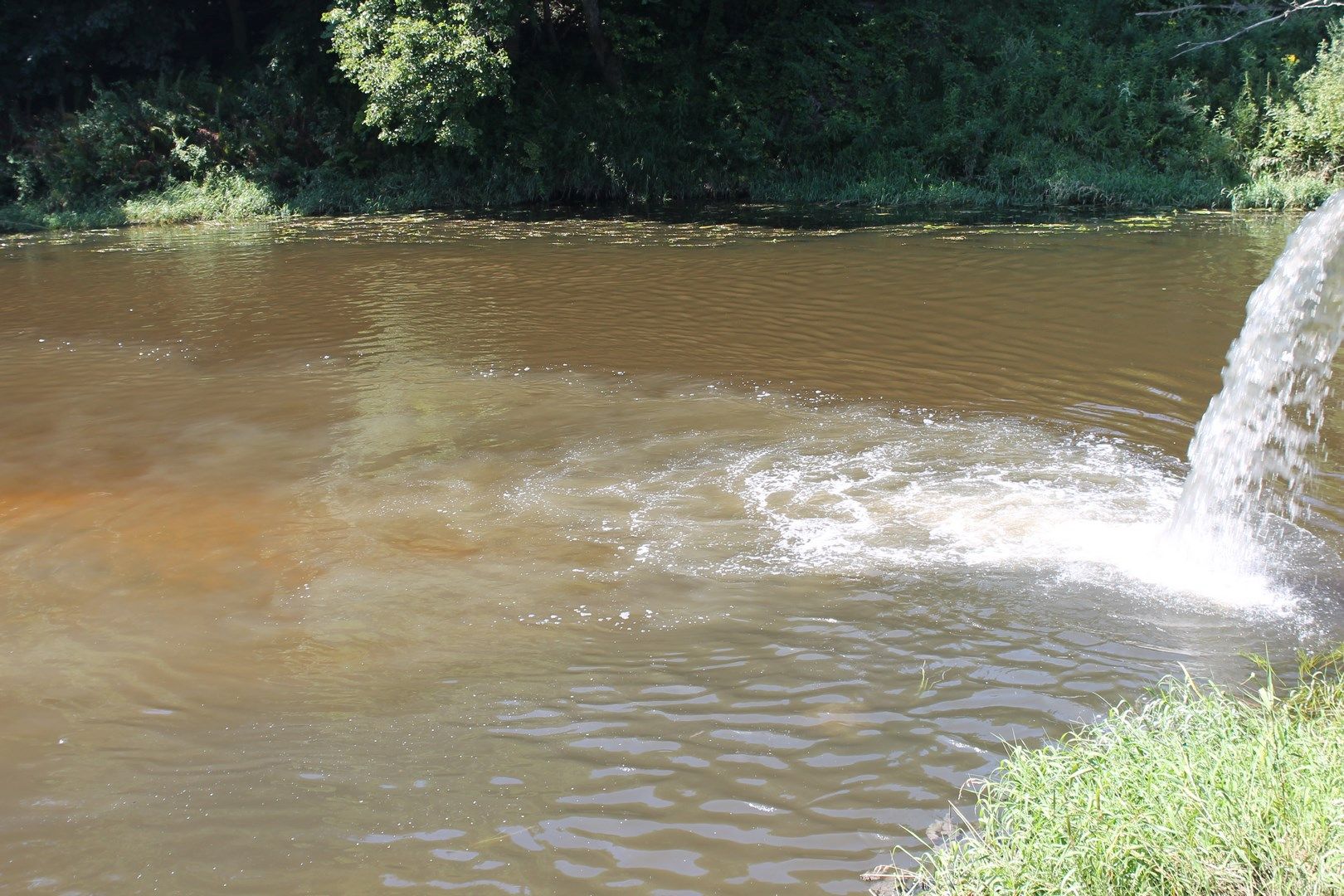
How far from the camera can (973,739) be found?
14.0 feet

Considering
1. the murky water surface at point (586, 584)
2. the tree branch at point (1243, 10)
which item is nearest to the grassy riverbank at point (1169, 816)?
the murky water surface at point (586, 584)

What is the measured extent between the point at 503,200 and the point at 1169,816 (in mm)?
21667

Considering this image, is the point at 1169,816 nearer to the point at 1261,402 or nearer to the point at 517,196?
the point at 1261,402

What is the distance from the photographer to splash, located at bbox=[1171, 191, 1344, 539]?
6.05 m

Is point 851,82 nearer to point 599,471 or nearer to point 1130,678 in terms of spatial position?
point 599,471

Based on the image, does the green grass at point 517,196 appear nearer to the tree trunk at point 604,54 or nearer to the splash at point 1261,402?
the tree trunk at point 604,54

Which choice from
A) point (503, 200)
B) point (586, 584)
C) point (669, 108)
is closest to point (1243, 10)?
point (669, 108)

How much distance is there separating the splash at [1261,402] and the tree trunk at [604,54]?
18.4 meters

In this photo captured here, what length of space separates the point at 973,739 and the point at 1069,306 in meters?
8.51

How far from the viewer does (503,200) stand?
23375 mm

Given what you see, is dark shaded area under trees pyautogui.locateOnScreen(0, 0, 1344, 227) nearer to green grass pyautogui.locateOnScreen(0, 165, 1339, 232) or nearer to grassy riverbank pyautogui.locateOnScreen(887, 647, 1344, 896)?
green grass pyautogui.locateOnScreen(0, 165, 1339, 232)

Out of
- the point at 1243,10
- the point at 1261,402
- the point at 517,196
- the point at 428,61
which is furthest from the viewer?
the point at 517,196

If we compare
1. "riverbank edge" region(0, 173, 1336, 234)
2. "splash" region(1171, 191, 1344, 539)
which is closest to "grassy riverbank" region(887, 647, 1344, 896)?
"splash" region(1171, 191, 1344, 539)

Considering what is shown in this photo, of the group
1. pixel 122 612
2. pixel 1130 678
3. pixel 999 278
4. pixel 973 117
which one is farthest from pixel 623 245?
pixel 1130 678
